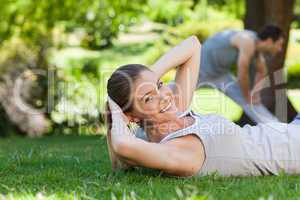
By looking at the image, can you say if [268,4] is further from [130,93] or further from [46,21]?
[130,93]

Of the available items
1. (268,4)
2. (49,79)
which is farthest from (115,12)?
(268,4)

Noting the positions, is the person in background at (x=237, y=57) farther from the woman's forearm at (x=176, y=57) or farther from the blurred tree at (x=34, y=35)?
the woman's forearm at (x=176, y=57)

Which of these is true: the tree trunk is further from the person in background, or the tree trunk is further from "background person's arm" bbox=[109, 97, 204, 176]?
"background person's arm" bbox=[109, 97, 204, 176]

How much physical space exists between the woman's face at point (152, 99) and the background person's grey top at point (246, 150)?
204 mm

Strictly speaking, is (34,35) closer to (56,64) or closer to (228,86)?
(56,64)

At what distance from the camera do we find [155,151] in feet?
13.5

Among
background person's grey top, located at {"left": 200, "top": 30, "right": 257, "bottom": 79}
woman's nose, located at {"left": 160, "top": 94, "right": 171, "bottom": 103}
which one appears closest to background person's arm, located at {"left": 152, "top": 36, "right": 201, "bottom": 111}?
woman's nose, located at {"left": 160, "top": 94, "right": 171, "bottom": 103}

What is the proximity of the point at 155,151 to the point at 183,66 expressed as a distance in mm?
1049

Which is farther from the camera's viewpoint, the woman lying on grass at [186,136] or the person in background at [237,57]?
the person in background at [237,57]

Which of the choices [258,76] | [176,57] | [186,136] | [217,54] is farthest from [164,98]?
[258,76]

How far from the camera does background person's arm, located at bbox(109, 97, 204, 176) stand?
4.11m

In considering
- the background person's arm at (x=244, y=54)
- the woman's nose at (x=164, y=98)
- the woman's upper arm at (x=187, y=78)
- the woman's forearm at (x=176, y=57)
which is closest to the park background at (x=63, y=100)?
the woman's nose at (x=164, y=98)

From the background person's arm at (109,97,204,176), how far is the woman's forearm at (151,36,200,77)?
21.7 inches

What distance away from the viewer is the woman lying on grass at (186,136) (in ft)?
14.0
